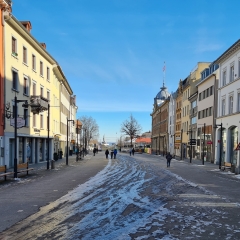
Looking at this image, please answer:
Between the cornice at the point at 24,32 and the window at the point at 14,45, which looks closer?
the cornice at the point at 24,32

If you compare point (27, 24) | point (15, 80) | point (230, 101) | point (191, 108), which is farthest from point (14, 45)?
point (191, 108)

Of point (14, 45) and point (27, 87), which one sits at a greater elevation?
point (14, 45)

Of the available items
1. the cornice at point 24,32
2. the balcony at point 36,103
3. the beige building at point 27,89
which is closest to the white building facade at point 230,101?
the balcony at point 36,103

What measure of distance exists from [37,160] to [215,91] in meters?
24.6

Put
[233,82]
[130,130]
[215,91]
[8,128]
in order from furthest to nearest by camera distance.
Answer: [130,130], [215,91], [233,82], [8,128]

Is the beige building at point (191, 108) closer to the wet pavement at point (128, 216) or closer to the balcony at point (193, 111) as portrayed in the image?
the balcony at point (193, 111)

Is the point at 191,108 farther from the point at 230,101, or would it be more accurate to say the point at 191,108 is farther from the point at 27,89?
the point at 27,89

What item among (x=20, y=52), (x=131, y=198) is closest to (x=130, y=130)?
(x=20, y=52)

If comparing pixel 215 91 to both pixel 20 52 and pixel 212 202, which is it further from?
pixel 212 202

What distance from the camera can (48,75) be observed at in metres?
36.0

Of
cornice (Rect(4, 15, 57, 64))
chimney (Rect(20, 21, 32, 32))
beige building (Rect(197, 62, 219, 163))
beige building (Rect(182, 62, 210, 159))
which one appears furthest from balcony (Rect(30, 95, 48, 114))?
beige building (Rect(182, 62, 210, 159))

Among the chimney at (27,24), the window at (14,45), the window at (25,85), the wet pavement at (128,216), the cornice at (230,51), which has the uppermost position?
the chimney at (27,24)

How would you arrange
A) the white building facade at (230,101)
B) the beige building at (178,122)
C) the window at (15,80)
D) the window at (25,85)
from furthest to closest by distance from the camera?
1. the beige building at (178,122)
2. the white building facade at (230,101)
3. the window at (25,85)
4. the window at (15,80)

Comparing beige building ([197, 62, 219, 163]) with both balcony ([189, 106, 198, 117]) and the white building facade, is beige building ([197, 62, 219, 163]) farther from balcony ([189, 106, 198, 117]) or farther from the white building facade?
the white building facade
